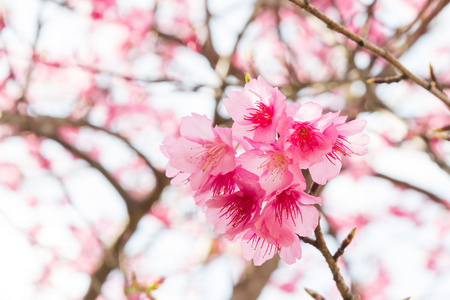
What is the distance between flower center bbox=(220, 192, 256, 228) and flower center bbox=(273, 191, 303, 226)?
0.07 m

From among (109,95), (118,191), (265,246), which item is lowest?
(109,95)

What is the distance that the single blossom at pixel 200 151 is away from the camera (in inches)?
41.3

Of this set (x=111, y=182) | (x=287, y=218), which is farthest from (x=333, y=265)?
(x=111, y=182)

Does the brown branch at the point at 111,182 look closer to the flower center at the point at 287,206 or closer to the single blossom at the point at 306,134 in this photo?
the flower center at the point at 287,206

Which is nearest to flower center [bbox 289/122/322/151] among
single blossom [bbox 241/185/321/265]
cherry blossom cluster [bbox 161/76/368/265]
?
cherry blossom cluster [bbox 161/76/368/265]

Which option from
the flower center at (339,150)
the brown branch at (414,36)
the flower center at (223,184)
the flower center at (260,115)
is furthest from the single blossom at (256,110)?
the brown branch at (414,36)

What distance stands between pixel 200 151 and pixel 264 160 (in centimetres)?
20

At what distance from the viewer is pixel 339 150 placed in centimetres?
118

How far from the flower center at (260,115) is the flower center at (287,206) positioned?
20cm

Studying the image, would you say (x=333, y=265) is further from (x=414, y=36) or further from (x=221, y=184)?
(x=414, y=36)

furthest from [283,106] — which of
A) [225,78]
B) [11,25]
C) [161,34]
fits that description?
[11,25]

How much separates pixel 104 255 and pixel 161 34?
2.14 metres

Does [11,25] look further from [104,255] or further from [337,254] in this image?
[337,254]

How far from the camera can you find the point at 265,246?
1269mm
